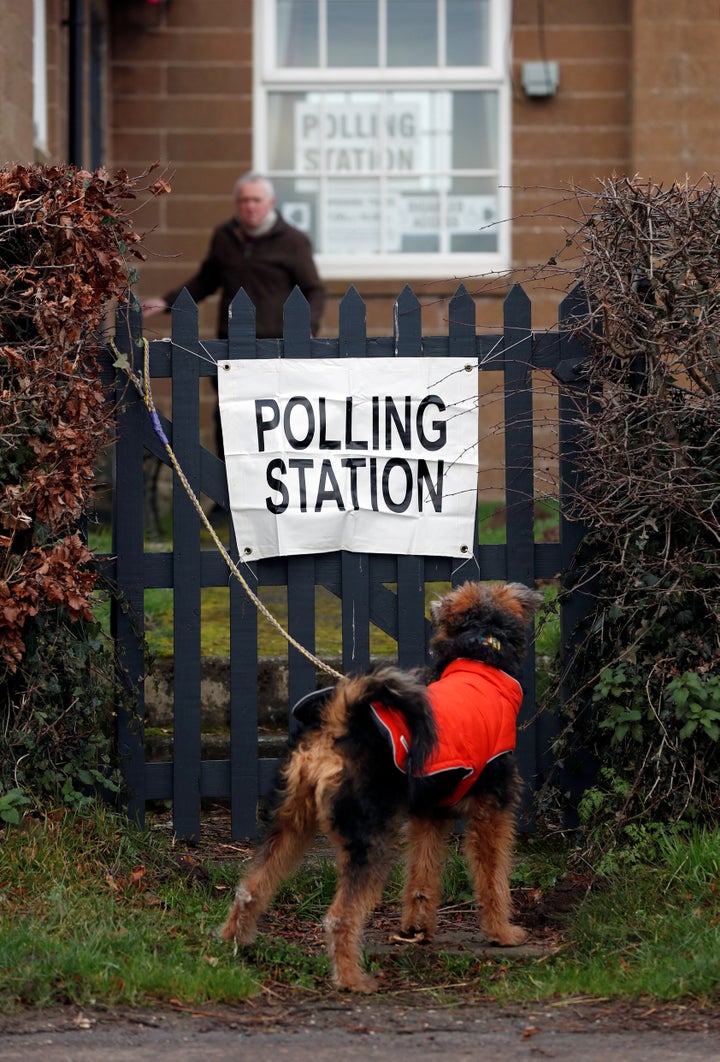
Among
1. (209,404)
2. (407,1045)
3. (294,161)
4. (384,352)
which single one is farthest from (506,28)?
(407,1045)

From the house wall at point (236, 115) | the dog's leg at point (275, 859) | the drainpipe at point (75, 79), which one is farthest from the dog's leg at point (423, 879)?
the drainpipe at point (75, 79)

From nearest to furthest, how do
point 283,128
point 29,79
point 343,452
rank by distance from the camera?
point 343,452 < point 29,79 < point 283,128

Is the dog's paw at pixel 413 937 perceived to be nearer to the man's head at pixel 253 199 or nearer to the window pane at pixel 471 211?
the man's head at pixel 253 199

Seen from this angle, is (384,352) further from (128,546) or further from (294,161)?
(294,161)

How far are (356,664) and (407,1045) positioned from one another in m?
1.95

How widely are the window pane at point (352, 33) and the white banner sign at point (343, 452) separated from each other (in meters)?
6.30

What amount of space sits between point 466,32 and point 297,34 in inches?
54.2

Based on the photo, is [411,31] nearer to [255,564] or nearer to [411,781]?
[255,564]

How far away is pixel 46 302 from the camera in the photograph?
4574 millimetres

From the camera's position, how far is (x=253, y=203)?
29.2 feet

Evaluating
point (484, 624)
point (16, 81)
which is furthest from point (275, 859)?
point (16, 81)

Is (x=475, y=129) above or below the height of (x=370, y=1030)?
above

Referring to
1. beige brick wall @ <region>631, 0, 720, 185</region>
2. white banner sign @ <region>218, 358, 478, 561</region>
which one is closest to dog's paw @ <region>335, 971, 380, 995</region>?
white banner sign @ <region>218, 358, 478, 561</region>

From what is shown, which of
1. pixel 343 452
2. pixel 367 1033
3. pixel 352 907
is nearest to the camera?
pixel 367 1033
